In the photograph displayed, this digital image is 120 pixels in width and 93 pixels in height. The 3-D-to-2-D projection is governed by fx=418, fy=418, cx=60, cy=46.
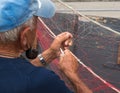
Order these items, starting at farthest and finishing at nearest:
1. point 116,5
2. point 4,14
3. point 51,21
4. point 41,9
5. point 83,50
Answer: point 116,5 → point 51,21 → point 83,50 → point 41,9 → point 4,14

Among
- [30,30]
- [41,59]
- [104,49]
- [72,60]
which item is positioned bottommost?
[104,49]

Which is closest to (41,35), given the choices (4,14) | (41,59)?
(41,59)

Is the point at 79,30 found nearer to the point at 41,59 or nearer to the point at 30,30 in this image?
the point at 41,59

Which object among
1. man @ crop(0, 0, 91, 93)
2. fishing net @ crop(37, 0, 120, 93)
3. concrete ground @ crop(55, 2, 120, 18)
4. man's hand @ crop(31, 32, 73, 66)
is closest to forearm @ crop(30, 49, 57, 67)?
man's hand @ crop(31, 32, 73, 66)

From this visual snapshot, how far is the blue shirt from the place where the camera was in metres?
1.29

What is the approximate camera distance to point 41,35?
13.7 ft

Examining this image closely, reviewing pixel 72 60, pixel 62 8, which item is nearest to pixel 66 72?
pixel 72 60

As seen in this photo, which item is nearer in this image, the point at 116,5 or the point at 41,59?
the point at 41,59

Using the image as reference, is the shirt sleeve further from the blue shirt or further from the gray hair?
the gray hair

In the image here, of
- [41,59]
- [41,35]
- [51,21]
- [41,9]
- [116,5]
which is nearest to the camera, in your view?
[41,9]

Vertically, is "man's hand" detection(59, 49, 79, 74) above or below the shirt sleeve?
below

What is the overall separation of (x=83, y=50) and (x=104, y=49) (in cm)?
26

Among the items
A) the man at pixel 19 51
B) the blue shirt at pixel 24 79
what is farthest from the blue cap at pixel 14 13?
the blue shirt at pixel 24 79

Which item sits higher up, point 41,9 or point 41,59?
point 41,9
